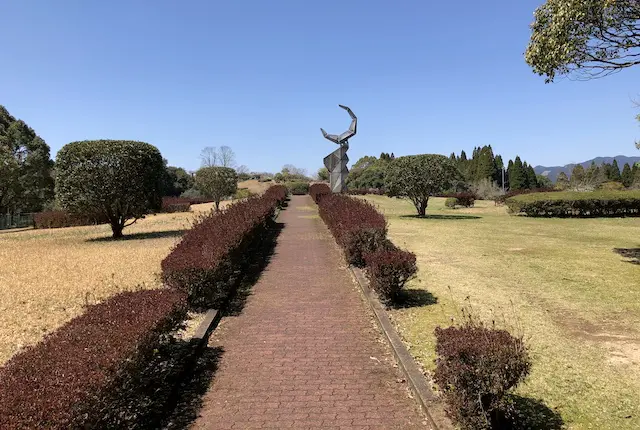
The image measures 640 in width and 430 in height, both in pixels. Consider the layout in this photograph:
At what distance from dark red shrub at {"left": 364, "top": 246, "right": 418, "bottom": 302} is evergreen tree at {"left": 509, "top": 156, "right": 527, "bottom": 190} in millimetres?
67945

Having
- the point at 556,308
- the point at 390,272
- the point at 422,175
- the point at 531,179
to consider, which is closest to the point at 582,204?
the point at 422,175

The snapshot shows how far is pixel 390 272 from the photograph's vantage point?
Answer: 662cm

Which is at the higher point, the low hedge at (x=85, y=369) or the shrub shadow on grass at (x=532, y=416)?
the low hedge at (x=85, y=369)

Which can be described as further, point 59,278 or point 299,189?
point 299,189

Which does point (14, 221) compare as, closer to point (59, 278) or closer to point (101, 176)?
point (101, 176)

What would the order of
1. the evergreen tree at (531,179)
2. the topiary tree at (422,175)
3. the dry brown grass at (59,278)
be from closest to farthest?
1. the dry brown grass at (59,278)
2. the topiary tree at (422,175)
3. the evergreen tree at (531,179)

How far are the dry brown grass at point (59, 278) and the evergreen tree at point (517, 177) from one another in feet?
216

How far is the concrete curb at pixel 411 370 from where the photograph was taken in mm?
3586

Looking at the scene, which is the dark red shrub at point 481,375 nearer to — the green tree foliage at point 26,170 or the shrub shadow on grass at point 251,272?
the shrub shadow on grass at point 251,272

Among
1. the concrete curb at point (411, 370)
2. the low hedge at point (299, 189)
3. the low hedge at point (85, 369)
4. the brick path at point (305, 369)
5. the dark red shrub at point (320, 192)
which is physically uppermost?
the low hedge at point (299, 189)

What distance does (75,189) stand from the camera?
14578 millimetres

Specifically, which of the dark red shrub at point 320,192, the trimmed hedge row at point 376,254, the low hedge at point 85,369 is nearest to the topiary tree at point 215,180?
the dark red shrub at point 320,192

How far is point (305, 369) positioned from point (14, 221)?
35862mm

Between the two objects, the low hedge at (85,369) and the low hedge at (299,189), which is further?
the low hedge at (299,189)
